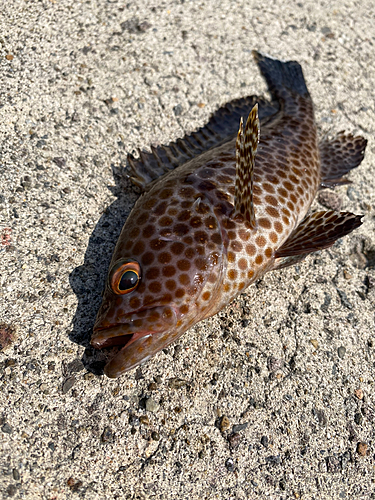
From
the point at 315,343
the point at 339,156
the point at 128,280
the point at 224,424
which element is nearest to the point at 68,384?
the point at 128,280

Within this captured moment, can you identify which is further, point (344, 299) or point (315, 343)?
point (344, 299)

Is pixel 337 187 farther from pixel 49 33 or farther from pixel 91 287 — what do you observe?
pixel 49 33

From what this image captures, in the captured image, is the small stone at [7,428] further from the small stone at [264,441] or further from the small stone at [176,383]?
the small stone at [264,441]

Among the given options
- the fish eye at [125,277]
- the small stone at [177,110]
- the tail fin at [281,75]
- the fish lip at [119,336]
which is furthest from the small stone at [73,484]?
the tail fin at [281,75]

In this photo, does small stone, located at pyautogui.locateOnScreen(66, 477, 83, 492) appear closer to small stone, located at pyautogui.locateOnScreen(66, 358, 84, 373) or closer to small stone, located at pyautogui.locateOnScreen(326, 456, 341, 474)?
small stone, located at pyautogui.locateOnScreen(66, 358, 84, 373)

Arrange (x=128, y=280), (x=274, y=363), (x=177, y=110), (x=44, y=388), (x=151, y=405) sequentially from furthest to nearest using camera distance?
1. (x=177, y=110)
2. (x=274, y=363)
3. (x=151, y=405)
4. (x=44, y=388)
5. (x=128, y=280)

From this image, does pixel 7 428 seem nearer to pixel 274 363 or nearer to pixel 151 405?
pixel 151 405

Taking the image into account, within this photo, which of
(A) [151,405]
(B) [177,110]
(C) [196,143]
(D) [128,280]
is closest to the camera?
(D) [128,280]
